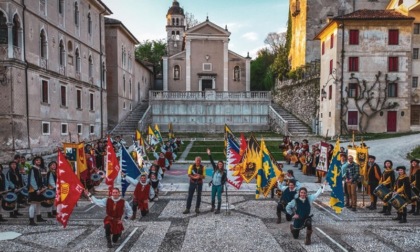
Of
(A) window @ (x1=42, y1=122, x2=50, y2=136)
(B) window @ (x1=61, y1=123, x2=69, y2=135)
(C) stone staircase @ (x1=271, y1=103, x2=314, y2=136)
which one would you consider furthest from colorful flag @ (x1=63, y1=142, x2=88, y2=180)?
(C) stone staircase @ (x1=271, y1=103, x2=314, y2=136)

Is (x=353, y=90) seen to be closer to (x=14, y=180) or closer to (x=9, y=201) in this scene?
(x=14, y=180)

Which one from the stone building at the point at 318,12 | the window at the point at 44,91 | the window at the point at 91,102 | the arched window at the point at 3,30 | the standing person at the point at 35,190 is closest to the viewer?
the standing person at the point at 35,190

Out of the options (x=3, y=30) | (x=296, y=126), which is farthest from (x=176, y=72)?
(x=3, y=30)

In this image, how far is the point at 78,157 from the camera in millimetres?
13883

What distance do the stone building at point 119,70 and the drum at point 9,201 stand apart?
33.0m

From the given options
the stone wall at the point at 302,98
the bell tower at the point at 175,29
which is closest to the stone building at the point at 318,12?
the stone wall at the point at 302,98

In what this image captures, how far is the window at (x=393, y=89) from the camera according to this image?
35031mm

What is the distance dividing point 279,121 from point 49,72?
25.5 meters

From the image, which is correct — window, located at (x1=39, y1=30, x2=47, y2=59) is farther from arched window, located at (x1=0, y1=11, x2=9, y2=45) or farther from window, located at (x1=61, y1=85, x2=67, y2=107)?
arched window, located at (x1=0, y1=11, x2=9, y2=45)

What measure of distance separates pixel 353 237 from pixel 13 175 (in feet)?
35.4

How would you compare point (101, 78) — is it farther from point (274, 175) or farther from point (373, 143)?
point (274, 175)

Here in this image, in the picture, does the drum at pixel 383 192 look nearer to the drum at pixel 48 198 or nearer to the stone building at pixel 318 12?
the drum at pixel 48 198

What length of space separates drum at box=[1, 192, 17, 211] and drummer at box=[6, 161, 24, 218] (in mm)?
238

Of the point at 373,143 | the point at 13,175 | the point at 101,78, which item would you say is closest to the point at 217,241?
the point at 13,175
